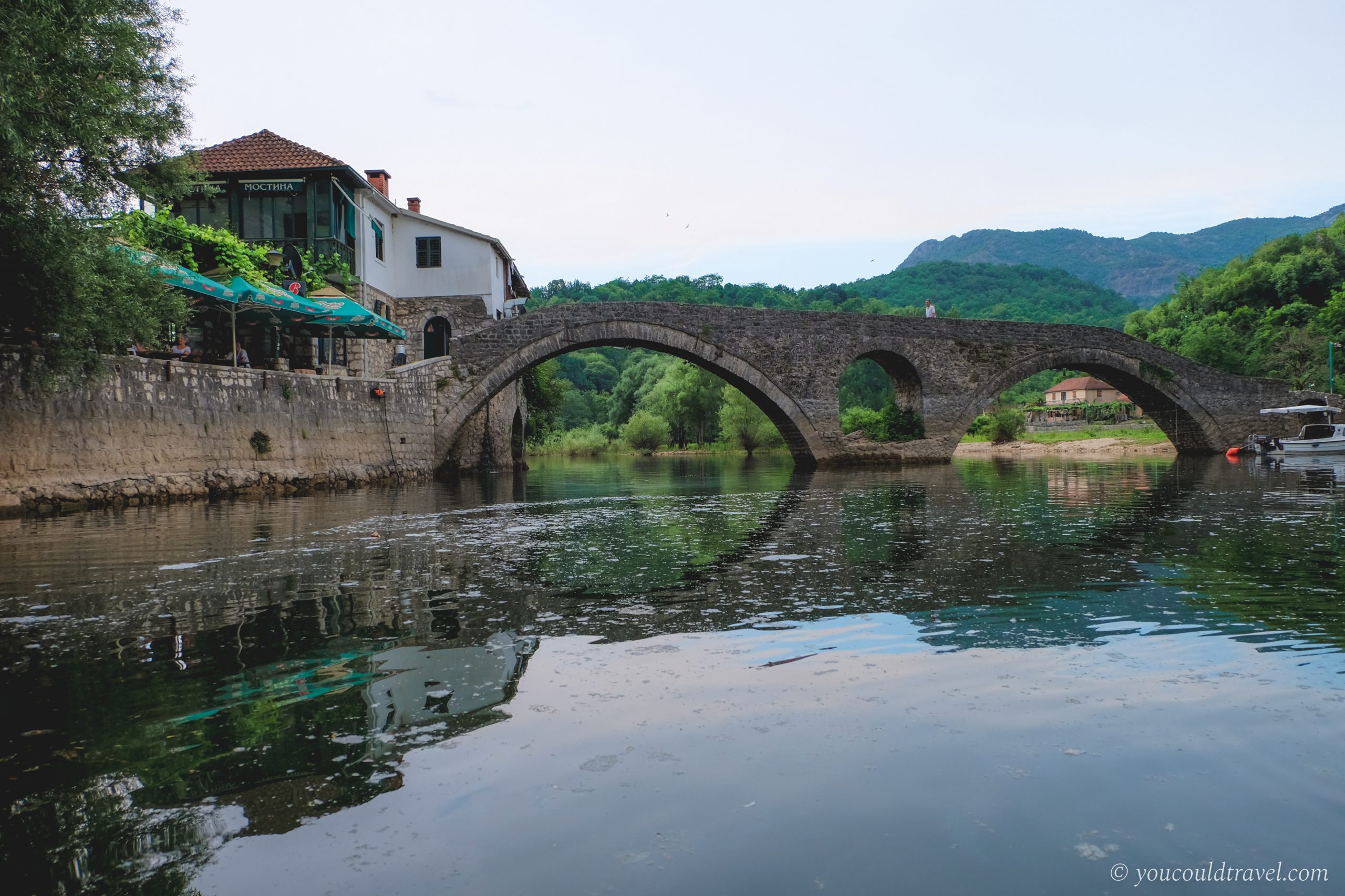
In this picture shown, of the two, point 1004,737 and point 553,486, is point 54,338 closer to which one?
point 553,486

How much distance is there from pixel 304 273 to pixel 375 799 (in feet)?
67.5

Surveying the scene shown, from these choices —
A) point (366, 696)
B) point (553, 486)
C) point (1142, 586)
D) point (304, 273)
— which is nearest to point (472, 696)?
point (366, 696)

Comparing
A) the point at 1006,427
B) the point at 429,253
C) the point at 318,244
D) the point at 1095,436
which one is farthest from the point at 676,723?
the point at 1006,427

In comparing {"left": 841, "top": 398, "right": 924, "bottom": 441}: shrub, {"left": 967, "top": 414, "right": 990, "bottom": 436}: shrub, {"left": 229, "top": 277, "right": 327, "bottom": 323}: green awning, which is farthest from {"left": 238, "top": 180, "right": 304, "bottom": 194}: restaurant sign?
{"left": 967, "top": 414, "right": 990, "bottom": 436}: shrub

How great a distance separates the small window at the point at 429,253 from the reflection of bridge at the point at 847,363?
5.20m

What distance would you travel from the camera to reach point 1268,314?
48.7m

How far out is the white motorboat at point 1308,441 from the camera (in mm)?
27016

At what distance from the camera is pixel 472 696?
3.30m

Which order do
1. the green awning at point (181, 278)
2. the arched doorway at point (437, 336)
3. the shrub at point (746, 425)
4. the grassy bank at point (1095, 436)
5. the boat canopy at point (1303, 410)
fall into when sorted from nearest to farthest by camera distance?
1. the green awning at point (181, 278)
2. the arched doorway at point (437, 336)
3. the boat canopy at point (1303, 410)
4. the grassy bank at point (1095, 436)
5. the shrub at point (746, 425)

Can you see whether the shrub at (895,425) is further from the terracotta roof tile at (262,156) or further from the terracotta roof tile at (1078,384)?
the terracotta roof tile at (1078,384)

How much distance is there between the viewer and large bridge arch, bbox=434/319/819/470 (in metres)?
21.2

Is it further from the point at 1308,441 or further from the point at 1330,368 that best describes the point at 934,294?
the point at 1308,441

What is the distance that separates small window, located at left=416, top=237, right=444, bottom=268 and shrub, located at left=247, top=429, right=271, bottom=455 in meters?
11.1

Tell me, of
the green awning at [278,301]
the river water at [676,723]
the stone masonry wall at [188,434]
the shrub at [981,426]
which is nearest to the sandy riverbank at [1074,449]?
the shrub at [981,426]
